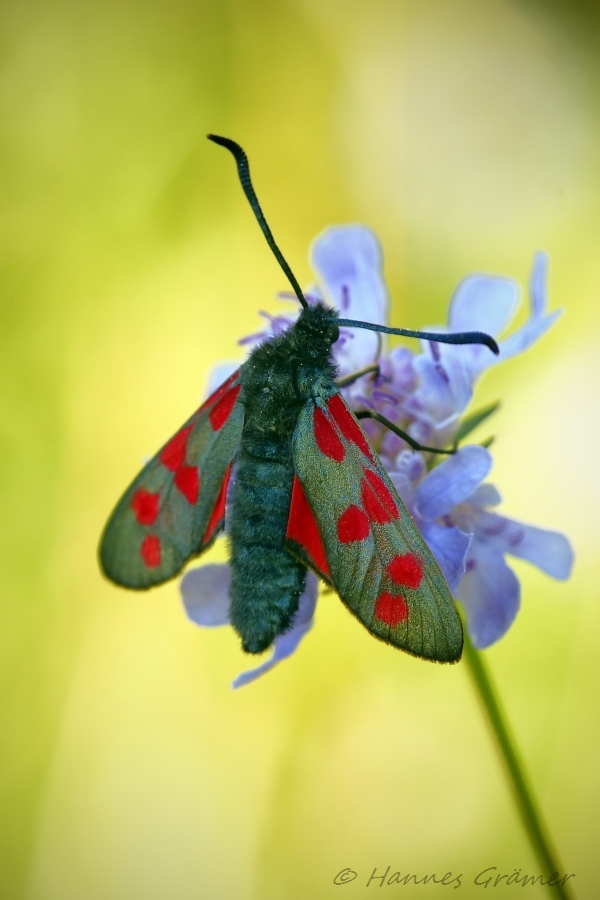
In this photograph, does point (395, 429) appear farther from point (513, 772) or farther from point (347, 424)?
point (513, 772)

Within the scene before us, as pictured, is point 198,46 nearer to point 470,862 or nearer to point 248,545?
point 248,545

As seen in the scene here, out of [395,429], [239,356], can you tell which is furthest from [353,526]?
[239,356]

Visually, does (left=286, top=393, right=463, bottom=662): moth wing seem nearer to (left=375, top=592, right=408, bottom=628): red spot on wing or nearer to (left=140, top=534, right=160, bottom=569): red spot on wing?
(left=375, top=592, right=408, bottom=628): red spot on wing
